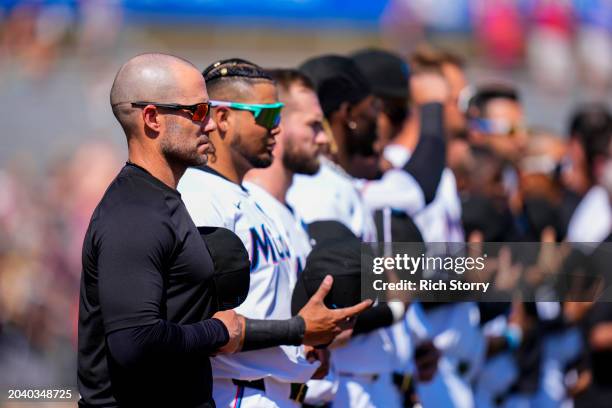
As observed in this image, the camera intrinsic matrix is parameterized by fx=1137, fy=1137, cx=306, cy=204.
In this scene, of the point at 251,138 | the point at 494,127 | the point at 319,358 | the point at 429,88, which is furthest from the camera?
the point at 494,127

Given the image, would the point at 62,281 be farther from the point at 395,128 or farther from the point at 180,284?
the point at 180,284

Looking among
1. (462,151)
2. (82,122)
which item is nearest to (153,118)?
(462,151)

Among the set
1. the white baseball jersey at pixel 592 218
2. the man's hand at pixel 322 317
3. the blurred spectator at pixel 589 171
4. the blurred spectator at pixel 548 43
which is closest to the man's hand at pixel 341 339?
the man's hand at pixel 322 317

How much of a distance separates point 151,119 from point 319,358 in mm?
1405

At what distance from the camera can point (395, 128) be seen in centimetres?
686

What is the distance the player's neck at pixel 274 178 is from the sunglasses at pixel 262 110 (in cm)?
54

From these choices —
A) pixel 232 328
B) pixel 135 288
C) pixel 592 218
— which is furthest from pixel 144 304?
pixel 592 218

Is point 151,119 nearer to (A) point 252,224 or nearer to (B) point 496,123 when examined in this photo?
(A) point 252,224

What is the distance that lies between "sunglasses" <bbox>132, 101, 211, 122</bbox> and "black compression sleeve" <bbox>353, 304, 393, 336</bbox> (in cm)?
153

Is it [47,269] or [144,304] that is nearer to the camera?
[144,304]

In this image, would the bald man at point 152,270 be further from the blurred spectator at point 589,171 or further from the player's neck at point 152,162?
the blurred spectator at point 589,171

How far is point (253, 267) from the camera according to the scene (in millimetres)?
4180

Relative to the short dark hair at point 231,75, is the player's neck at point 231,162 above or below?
below

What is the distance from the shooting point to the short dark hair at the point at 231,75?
Answer: 443 centimetres
